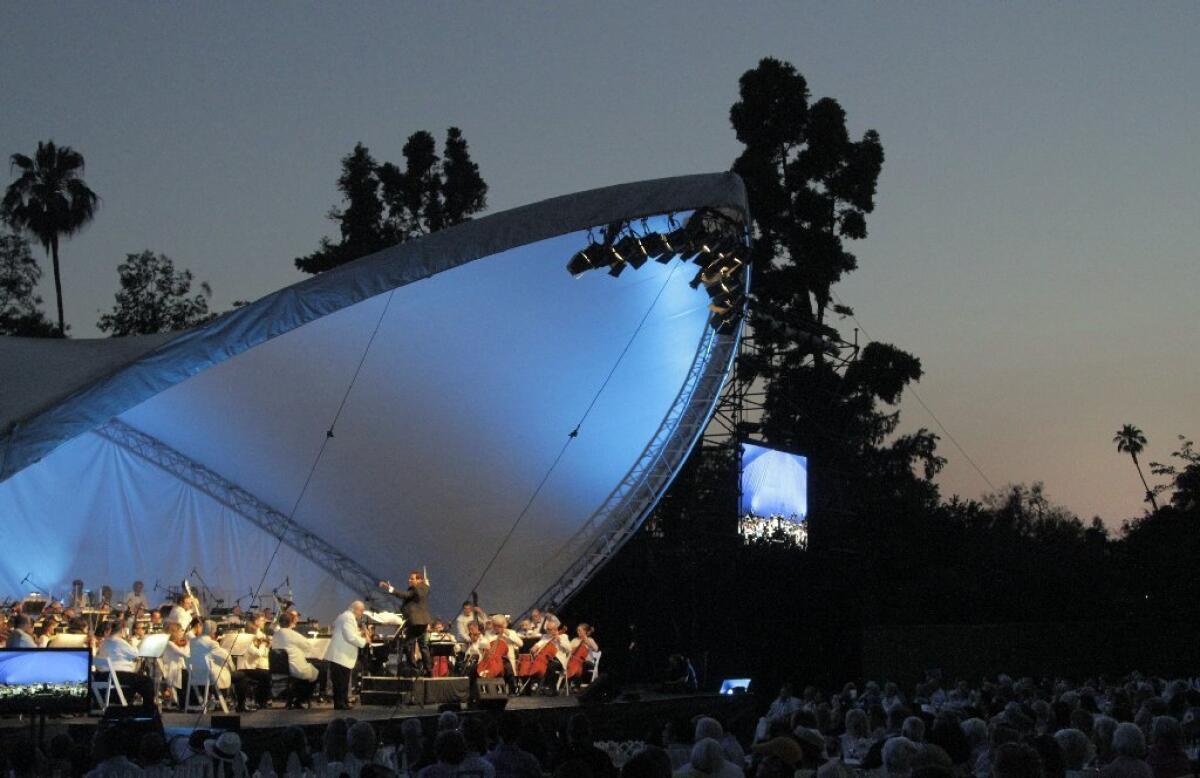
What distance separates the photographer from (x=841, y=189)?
31734 millimetres

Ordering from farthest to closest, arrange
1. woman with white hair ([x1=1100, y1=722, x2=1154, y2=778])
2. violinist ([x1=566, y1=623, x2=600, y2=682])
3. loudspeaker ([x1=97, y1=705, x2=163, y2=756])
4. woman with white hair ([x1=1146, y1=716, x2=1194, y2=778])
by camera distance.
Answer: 1. violinist ([x1=566, y1=623, x2=600, y2=682])
2. loudspeaker ([x1=97, y1=705, x2=163, y2=756])
3. woman with white hair ([x1=1146, y1=716, x2=1194, y2=778])
4. woman with white hair ([x1=1100, y1=722, x2=1154, y2=778])

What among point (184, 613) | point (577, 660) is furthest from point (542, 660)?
point (184, 613)

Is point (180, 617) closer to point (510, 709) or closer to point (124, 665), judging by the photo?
point (124, 665)

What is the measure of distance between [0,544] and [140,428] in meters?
2.55

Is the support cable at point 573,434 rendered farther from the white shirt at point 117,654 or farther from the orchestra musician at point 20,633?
the orchestra musician at point 20,633

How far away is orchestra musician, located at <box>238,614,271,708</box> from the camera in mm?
14922

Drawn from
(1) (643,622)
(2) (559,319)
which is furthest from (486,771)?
(1) (643,622)

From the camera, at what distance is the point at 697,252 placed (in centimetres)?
1562

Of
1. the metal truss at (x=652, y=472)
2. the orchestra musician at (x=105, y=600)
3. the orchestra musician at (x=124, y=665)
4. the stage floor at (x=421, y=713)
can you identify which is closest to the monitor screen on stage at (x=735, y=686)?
the stage floor at (x=421, y=713)

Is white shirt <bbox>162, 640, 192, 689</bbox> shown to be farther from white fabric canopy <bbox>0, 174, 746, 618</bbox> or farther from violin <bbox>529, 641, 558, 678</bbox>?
violin <bbox>529, 641, 558, 678</bbox>

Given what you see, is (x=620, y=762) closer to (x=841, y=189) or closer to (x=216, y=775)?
(x=216, y=775)

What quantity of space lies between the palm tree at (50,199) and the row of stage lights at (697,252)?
29.8 metres

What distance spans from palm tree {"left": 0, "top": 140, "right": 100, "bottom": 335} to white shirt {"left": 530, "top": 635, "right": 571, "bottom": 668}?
2846cm

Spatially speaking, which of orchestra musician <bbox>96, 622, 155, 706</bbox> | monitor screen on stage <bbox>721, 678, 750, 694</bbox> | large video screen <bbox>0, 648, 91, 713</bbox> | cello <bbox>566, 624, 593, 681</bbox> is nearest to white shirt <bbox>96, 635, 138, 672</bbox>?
orchestra musician <bbox>96, 622, 155, 706</bbox>
